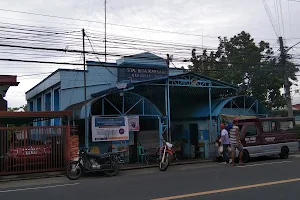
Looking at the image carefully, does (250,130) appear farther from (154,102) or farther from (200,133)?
(154,102)

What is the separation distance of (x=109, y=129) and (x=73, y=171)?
14.4 feet

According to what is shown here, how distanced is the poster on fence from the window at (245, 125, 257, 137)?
5.82 meters

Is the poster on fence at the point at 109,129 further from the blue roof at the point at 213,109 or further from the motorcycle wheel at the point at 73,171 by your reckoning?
the blue roof at the point at 213,109

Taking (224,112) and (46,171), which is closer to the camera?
(46,171)

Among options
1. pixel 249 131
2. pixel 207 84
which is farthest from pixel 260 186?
pixel 207 84

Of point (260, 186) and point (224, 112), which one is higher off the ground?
point (224, 112)

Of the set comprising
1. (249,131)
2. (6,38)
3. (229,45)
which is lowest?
(249,131)

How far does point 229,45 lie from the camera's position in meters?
27.3

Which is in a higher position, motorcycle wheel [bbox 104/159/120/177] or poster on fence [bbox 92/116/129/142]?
poster on fence [bbox 92/116/129/142]

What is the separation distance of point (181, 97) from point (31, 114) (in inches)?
431

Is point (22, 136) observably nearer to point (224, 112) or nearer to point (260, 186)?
point (260, 186)

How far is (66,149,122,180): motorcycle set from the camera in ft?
41.1

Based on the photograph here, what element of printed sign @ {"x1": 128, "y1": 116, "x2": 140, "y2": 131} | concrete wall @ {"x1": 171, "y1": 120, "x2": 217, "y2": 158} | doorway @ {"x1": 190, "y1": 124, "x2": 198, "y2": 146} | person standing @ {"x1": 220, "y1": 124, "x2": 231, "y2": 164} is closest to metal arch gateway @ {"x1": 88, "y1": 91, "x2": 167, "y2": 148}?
printed sign @ {"x1": 128, "y1": 116, "x2": 140, "y2": 131}

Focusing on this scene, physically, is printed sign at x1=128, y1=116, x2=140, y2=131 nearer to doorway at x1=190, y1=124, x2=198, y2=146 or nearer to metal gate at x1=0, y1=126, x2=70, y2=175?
metal gate at x1=0, y1=126, x2=70, y2=175
